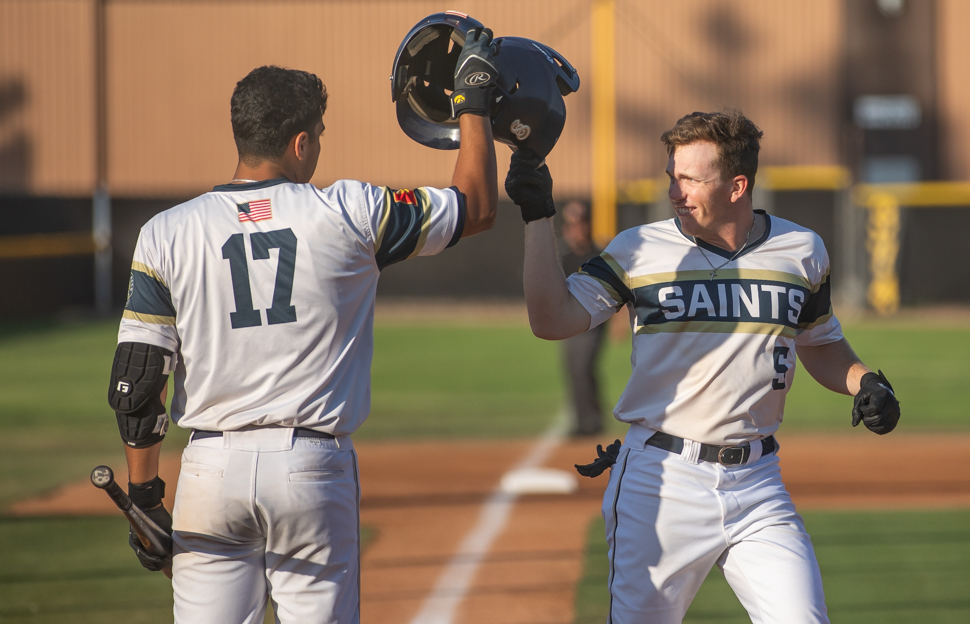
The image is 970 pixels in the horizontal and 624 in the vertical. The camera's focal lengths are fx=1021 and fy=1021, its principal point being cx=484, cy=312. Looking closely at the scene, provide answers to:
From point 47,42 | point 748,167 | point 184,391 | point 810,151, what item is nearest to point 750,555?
point 748,167

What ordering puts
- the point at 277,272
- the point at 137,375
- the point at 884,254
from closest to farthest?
the point at 277,272, the point at 137,375, the point at 884,254

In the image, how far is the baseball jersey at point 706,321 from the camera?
11.1ft

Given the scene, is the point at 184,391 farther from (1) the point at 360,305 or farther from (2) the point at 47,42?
(2) the point at 47,42

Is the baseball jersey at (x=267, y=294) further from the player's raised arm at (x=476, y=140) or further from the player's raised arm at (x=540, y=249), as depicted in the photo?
the player's raised arm at (x=540, y=249)

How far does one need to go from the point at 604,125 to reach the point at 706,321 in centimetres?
2350

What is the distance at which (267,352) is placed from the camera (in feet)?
9.45

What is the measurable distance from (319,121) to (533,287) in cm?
85

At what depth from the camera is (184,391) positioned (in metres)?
3.00

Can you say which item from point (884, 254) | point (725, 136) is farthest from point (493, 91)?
point (884, 254)

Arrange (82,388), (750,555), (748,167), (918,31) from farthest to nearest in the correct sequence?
(918,31) → (82,388) → (748,167) → (750,555)

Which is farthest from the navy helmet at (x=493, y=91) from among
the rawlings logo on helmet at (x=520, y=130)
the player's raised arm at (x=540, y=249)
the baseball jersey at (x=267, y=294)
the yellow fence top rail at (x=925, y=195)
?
the yellow fence top rail at (x=925, y=195)

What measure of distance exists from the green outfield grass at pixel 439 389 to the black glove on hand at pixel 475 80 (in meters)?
6.44

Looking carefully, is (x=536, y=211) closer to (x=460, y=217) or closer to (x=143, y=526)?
(x=460, y=217)

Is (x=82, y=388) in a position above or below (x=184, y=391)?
below
